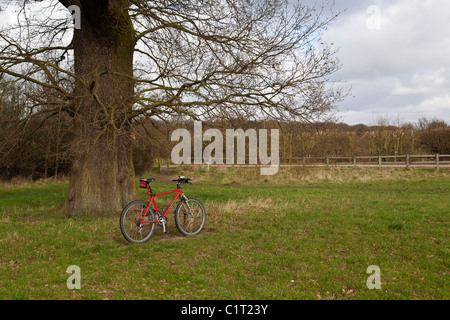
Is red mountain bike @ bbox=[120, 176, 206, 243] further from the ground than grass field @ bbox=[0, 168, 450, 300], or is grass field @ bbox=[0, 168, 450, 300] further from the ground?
red mountain bike @ bbox=[120, 176, 206, 243]

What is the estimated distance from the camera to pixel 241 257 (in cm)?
562

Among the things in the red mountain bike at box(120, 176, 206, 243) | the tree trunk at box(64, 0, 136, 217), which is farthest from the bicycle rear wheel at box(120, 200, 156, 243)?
the tree trunk at box(64, 0, 136, 217)

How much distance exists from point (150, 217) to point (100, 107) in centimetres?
347

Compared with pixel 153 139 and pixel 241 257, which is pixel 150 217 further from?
pixel 153 139

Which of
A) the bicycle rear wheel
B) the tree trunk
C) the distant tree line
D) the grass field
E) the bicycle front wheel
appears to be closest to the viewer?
the grass field

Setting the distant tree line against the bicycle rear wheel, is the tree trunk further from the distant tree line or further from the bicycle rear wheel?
the bicycle rear wheel

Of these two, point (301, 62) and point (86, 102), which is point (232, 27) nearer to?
point (301, 62)

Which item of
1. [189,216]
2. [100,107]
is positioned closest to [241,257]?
[189,216]

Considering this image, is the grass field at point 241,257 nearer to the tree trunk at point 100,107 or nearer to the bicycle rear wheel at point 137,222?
the bicycle rear wheel at point 137,222

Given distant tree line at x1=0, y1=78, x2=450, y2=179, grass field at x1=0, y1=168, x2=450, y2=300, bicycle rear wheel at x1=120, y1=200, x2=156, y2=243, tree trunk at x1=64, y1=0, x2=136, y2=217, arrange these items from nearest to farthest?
grass field at x1=0, y1=168, x2=450, y2=300 < bicycle rear wheel at x1=120, y1=200, x2=156, y2=243 < tree trunk at x1=64, y1=0, x2=136, y2=217 < distant tree line at x1=0, y1=78, x2=450, y2=179

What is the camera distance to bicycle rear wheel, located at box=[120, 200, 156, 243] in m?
6.03

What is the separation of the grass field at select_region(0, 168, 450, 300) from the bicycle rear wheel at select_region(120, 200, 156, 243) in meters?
0.24

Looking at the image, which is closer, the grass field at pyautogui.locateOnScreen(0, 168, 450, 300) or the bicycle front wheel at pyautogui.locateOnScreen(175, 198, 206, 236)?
the grass field at pyautogui.locateOnScreen(0, 168, 450, 300)

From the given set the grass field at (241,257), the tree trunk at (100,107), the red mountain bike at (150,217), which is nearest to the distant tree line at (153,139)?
the tree trunk at (100,107)
